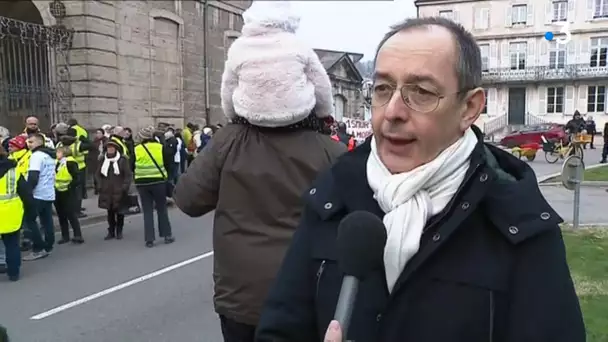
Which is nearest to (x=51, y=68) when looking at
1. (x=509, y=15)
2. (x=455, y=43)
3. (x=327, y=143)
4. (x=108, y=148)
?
(x=108, y=148)

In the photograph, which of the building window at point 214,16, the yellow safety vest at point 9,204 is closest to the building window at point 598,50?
the yellow safety vest at point 9,204

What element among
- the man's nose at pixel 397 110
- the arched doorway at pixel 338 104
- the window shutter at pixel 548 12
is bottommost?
the man's nose at pixel 397 110

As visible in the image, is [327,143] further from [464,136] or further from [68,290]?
[68,290]

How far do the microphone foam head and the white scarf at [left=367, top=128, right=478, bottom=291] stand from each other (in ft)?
0.43

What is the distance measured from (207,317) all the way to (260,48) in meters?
3.69

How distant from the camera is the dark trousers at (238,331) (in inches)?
111

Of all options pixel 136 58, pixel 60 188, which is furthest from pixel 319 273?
pixel 136 58

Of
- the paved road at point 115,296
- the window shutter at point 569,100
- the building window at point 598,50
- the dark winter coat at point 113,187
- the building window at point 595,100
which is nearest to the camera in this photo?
the paved road at point 115,296

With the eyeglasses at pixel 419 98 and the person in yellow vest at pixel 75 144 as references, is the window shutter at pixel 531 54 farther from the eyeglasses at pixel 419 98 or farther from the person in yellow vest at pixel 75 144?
the person in yellow vest at pixel 75 144

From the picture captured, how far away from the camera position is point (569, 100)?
16.9 meters

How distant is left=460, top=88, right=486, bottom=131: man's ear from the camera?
5.51 ft

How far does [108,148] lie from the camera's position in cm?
973

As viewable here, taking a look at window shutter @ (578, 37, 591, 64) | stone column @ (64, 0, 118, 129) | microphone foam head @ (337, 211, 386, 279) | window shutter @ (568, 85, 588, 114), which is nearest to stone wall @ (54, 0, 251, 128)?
stone column @ (64, 0, 118, 129)

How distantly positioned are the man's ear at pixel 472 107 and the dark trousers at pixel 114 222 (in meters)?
8.84
